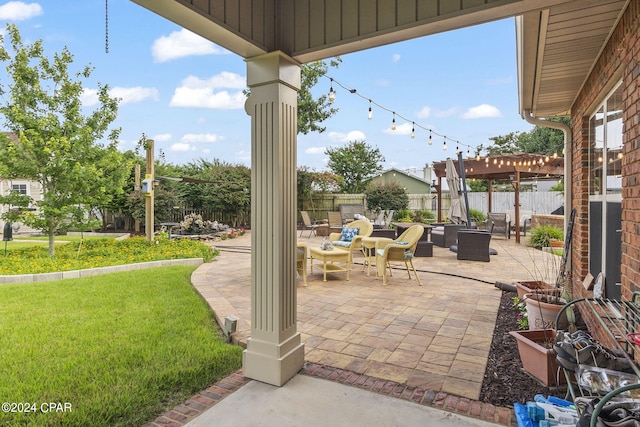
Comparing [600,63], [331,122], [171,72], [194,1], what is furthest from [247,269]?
[171,72]

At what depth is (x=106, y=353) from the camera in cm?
269

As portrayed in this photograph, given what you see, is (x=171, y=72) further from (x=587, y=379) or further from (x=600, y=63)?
(x=587, y=379)

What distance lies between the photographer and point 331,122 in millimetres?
14578

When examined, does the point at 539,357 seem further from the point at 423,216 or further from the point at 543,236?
the point at 423,216

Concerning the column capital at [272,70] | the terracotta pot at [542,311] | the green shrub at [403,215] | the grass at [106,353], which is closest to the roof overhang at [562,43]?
the column capital at [272,70]

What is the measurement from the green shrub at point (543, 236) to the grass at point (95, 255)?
7483mm

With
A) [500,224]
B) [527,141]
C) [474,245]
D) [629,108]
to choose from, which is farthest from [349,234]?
[527,141]

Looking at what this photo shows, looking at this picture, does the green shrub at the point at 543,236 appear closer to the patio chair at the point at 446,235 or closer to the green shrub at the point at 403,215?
the patio chair at the point at 446,235

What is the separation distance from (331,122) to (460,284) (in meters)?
10.7

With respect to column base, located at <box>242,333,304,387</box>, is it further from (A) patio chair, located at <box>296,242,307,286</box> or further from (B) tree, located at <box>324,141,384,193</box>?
(B) tree, located at <box>324,141,384,193</box>

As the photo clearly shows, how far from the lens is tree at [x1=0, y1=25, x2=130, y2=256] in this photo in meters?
6.77

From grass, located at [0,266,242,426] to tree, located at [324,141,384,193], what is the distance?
18.8 metres

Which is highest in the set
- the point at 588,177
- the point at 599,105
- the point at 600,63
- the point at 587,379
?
the point at 600,63

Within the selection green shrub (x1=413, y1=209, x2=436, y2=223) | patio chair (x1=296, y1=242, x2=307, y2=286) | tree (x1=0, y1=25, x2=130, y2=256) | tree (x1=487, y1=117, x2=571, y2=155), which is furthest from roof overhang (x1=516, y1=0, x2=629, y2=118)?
tree (x1=487, y1=117, x2=571, y2=155)
